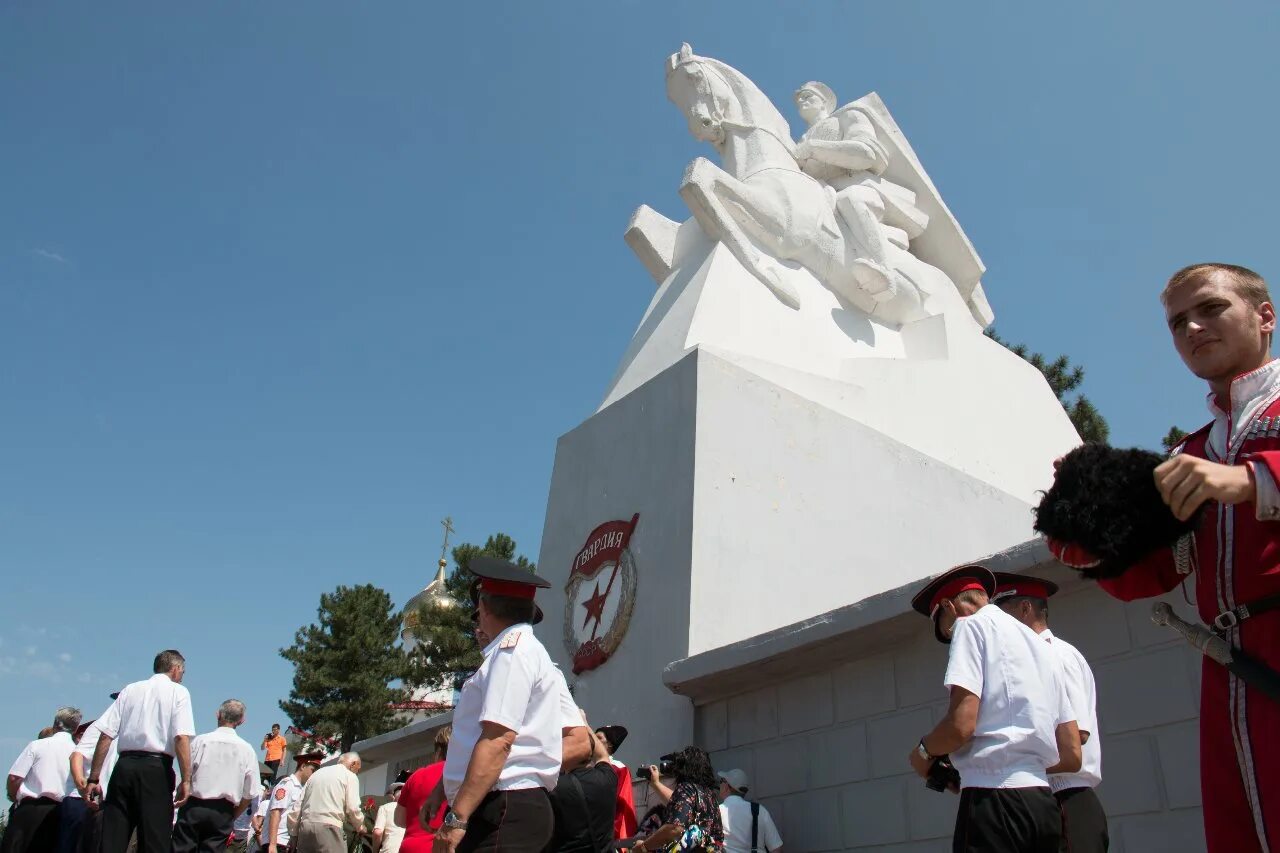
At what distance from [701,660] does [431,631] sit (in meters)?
→ 22.3

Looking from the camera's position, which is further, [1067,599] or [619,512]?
[619,512]

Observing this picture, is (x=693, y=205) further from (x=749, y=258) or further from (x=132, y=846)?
(x=132, y=846)

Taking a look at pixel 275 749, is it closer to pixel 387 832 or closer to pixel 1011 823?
pixel 387 832

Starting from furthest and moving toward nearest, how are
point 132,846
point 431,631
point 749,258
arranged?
point 431,631
point 749,258
point 132,846

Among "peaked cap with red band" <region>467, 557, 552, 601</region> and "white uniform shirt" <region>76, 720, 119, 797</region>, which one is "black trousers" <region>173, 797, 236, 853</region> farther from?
"peaked cap with red band" <region>467, 557, 552, 601</region>

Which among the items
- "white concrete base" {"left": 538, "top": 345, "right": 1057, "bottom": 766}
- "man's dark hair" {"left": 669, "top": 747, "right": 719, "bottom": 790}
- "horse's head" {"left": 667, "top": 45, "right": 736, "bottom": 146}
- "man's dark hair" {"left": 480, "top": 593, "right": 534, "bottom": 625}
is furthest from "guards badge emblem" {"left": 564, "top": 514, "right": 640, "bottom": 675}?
"horse's head" {"left": 667, "top": 45, "right": 736, "bottom": 146}

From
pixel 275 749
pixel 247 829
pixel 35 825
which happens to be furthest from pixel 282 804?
pixel 275 749

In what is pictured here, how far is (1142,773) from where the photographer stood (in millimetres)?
3963

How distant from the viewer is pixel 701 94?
1025 centimetres

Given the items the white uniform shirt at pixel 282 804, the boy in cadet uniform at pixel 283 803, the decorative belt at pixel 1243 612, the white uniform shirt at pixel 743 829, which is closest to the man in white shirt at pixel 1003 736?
the decorative belt at pixel 1243 612

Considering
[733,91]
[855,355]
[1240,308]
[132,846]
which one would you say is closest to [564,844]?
[1240,308]

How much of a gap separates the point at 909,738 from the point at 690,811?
44.4 inches

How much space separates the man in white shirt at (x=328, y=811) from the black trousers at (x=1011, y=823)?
552cm

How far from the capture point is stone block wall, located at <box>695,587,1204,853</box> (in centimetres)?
389
